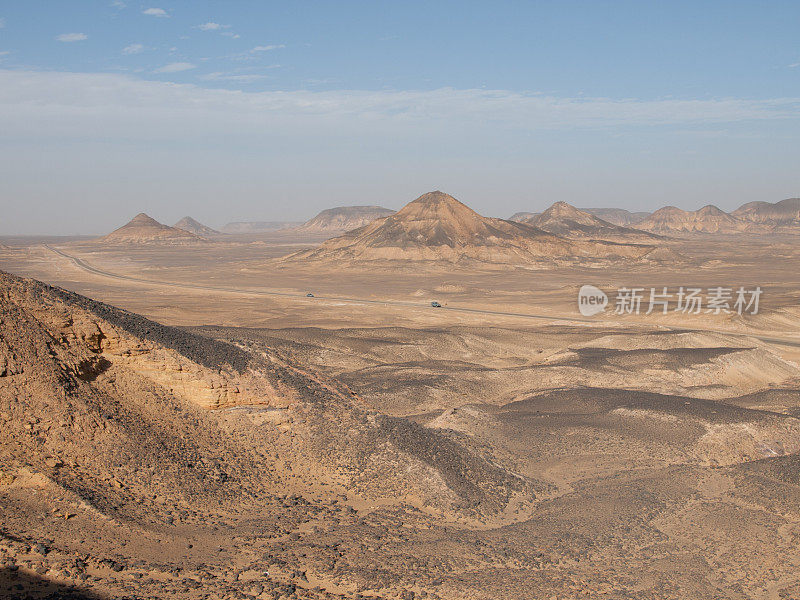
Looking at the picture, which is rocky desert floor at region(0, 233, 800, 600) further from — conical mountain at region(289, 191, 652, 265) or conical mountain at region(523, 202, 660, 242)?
conical mountain at region(523, 202, 660, 242)

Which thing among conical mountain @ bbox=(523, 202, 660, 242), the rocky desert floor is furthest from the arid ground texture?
conical mountain @ bbox=(523, 202, 660, 242)

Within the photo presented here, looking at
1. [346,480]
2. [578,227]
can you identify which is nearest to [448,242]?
[578,227]

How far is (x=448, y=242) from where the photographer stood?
10988 cm

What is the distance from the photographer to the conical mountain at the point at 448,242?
106875mm

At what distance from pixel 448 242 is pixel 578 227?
67.9 metres

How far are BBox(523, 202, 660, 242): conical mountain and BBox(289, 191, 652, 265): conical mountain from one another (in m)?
42.3

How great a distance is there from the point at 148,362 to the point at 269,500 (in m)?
3.89

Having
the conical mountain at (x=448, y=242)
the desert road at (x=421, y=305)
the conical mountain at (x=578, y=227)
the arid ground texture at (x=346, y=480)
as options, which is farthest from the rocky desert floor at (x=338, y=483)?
the conical mountain at (x=578, y=227)

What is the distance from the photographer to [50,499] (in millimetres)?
10523

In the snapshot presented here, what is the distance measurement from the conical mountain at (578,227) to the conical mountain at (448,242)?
1664 inches

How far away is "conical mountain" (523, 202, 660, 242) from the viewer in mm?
160000

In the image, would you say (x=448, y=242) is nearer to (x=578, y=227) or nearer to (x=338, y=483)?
(x=578, y=227)

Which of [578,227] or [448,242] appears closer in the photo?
[448,242]

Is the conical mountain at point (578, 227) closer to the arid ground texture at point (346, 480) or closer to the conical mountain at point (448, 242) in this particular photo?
the conical mountain at point (448, 242)
